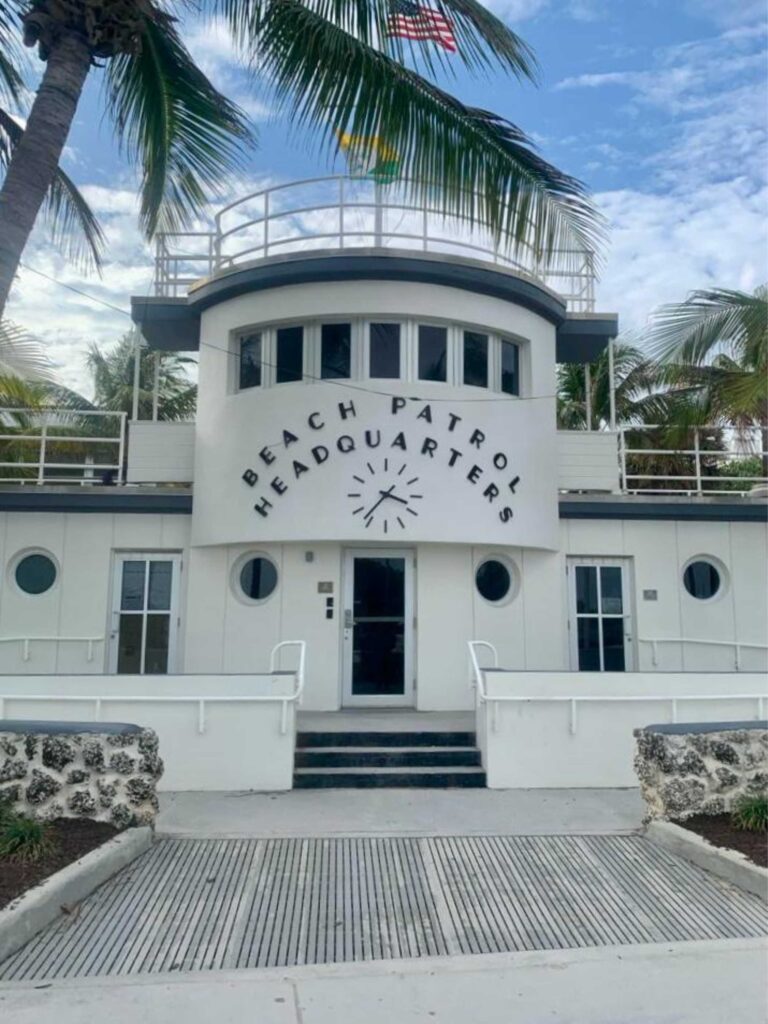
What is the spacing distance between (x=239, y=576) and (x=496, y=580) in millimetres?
3583

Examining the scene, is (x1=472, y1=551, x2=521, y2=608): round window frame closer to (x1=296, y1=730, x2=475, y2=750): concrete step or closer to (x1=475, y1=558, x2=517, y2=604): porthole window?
(x1=475, y1=558, x2=517, y2=604): porthole window

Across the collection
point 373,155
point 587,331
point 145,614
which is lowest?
point 145,614

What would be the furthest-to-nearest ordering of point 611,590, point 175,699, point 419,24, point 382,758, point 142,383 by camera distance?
point 142,383 → point 611,590 → point 382,758 → point 175,699 → point 419,24

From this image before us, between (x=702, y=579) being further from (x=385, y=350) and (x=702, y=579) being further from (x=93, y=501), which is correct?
(x=93, y=501)

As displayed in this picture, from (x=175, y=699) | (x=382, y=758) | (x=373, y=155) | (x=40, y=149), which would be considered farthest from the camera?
(x=382, y=758)

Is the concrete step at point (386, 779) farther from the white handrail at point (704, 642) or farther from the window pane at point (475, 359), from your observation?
the window pane at point (475, 359)

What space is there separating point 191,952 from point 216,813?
9.62 feet

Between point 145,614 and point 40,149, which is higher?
point 40,149

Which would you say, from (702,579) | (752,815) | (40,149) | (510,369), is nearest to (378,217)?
(510,369)

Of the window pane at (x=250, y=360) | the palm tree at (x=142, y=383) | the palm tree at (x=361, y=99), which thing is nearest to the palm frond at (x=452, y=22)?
the palm tree at (x=361, y=99)

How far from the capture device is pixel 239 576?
36.1 ft

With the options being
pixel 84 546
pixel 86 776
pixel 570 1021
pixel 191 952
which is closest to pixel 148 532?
pixel 84 546

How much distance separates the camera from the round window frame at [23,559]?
1120cm

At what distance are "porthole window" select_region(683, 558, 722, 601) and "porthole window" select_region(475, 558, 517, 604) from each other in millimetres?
2784
